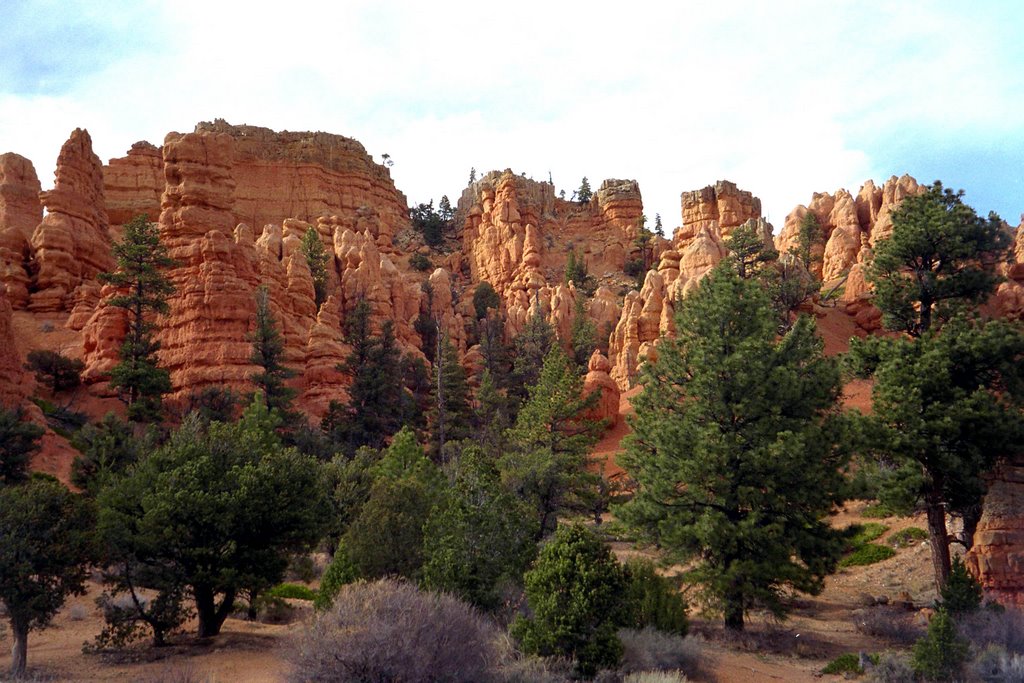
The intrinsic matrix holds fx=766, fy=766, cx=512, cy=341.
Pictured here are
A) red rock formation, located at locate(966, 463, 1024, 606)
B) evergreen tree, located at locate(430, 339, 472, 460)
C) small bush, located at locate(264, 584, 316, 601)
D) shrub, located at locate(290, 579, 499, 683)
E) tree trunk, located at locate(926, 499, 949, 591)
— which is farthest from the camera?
evergreen tree, located at locate(430, 339, 472, 460)

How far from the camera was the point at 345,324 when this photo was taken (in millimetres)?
57562

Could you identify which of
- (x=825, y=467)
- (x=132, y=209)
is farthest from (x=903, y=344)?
(x=132, y=209)

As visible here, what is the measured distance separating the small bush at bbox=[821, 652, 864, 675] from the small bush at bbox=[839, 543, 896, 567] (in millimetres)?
12797

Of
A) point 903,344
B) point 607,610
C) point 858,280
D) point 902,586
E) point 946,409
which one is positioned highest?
point 858,280

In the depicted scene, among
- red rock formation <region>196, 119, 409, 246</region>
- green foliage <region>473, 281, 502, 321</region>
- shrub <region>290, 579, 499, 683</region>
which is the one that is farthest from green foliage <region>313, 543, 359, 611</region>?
red rock formation <region>196, 119, 409, 246</region>

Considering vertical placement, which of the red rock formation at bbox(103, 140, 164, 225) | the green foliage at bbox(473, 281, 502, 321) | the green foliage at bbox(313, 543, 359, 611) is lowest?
the green foliage at bbox(313, 543, 359, 611)

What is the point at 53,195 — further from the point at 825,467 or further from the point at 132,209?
the point at 825,467

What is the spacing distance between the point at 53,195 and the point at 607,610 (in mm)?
53820

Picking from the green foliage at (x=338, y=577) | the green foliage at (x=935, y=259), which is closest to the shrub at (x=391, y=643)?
the green foliage at (x=338, y=577)

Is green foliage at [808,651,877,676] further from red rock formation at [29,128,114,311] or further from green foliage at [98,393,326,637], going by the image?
red rock formation at [29,128,114,311]

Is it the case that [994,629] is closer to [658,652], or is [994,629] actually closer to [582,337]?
[658,652]

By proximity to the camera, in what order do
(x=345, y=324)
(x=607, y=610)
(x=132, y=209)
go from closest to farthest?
1. (x=607, y=610)
2. (x=345, y=324)
3. (x=132, y=209)

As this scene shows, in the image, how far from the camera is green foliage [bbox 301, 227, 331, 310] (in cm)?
6231

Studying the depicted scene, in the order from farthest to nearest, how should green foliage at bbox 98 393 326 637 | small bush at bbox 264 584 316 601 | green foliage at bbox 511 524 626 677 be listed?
1. small bush at bbox 264 584 316 601
2. green foliage at bbox 98 393 326 637
3. green foliage at bbox 511 524 626 677
